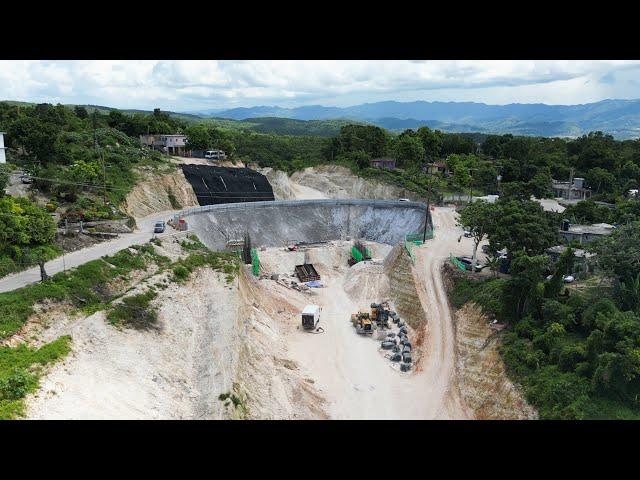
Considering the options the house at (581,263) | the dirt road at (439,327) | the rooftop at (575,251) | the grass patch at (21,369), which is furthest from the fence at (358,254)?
the grass patch at (21,369)

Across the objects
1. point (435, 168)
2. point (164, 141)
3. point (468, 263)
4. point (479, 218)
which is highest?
point (164, 141)

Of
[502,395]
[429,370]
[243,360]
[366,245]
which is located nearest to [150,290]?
[243,360]

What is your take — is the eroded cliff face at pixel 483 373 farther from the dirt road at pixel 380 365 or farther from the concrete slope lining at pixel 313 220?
the concrete slope lining at pixel 313 220

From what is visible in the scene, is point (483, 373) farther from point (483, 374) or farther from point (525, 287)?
point (525, 287)

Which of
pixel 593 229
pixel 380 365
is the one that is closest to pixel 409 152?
pixel 593 229

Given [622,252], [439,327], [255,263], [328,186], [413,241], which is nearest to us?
[622,252]

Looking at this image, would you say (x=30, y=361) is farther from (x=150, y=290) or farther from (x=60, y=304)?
(x=150, y=290)
